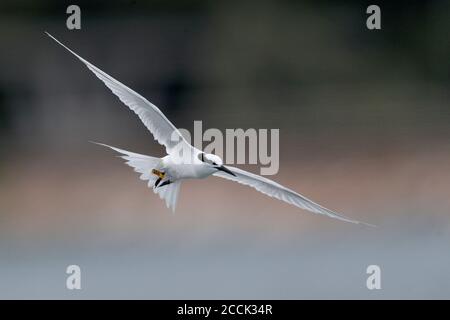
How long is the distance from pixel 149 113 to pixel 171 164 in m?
0.30

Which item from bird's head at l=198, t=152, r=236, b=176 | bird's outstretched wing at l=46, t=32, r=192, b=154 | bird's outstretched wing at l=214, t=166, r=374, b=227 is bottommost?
bird's outstretched wing at l=214, t=166, r=374, b=227

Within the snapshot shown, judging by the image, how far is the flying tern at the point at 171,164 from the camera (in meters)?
3.95

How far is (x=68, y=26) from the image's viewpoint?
16.4 feet

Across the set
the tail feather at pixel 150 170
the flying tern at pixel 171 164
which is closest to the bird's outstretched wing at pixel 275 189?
the flying tern at pixel 171 164

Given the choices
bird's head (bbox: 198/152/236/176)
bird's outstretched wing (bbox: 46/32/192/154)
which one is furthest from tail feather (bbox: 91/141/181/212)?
bird's head (bbox: 198/152/236/176)

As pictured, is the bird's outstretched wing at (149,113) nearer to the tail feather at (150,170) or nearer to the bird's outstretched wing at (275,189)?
the tail feather at (150,170)

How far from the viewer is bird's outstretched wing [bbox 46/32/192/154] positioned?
12.7 ft

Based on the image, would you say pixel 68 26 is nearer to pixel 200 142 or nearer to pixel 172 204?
pixel 200 142

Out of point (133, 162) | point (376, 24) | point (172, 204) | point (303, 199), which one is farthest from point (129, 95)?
point (376, 24)

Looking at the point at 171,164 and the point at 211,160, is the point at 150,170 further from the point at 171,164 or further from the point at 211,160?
the point at 211,160

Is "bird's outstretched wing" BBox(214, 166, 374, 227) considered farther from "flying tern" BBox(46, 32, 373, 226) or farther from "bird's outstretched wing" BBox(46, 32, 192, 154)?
"bird's outstretched wing" BBox(46, 32, 192, 154)

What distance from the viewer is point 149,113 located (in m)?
4.00

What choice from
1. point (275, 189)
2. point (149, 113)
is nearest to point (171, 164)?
point (149, 113)

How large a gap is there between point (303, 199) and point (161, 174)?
78 cm
